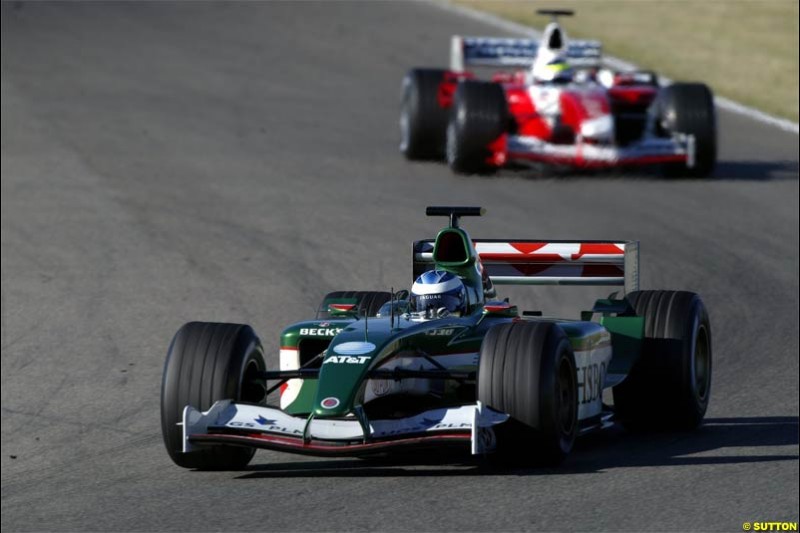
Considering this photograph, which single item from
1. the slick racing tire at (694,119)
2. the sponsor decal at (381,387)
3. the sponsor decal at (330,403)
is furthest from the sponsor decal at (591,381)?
the slick racing tire at (694,119)

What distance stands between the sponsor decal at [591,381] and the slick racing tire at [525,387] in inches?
19.6

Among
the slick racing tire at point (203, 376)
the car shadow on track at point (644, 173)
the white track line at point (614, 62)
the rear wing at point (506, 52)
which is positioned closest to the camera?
the slick racing tire at point (203, 376)

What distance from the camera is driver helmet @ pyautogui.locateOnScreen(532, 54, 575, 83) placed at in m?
20.1

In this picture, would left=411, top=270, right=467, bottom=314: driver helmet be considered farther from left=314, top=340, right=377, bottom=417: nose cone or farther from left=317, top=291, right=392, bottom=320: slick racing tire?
left=317, top=291, right=392, bottom=320: slick racing tire

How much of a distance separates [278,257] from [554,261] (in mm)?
6842

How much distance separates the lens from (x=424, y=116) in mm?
19797

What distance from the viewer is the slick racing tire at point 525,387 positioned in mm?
8180

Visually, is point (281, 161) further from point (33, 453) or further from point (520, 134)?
point (33, 453)

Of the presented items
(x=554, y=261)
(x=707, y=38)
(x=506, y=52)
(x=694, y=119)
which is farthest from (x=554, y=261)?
(x=707, y=38)

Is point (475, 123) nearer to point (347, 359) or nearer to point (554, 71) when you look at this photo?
point (554, 71)

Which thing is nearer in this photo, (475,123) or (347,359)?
(347,359)

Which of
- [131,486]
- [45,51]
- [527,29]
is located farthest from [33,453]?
[527,29]

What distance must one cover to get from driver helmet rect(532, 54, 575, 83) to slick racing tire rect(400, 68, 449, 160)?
46.2 inches

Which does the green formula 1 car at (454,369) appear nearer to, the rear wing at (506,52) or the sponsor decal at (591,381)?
the sponsor decal at (591,381)
